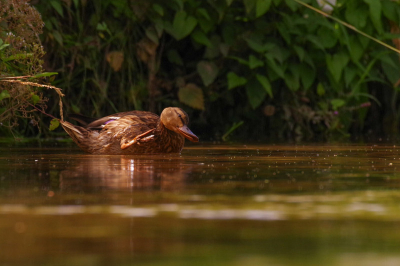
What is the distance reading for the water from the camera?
4.55ft

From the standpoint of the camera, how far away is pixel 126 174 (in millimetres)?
2945

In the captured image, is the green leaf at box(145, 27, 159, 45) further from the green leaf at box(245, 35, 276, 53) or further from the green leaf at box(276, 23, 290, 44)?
the green leaf at box(276, 23, 290, 44)

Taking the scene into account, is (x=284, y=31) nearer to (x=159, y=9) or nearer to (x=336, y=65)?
(x=336, y=65)

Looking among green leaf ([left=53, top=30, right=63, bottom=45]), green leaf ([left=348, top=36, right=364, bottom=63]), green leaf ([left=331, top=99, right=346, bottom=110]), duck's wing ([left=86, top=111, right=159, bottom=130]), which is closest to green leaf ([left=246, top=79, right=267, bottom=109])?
green leaf ([left=331, top=99, right=346, bottom=110])

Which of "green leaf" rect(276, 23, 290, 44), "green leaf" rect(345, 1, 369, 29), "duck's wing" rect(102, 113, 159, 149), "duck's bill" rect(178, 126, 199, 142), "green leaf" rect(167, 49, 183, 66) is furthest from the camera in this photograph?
"green leaf" rect(167, 49, 183, 66)

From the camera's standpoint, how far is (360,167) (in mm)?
3342

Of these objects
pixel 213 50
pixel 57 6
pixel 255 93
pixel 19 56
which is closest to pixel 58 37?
pixel 57 6

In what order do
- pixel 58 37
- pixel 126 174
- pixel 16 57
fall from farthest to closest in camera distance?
pixel 58 37 < pixel 16 57 < pixel 126 174

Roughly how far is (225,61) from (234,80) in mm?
453

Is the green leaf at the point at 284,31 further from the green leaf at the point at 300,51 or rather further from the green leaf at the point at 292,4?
the green leaf at the point at 292,4

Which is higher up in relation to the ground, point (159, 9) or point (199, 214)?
point (159, 9)

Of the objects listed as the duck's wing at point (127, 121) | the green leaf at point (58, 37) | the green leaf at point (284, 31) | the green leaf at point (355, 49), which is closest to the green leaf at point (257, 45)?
the green leaf at point (284, 31)

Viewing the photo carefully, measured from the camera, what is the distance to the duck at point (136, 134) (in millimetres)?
4188

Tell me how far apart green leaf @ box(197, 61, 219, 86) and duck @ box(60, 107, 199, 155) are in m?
2.12
